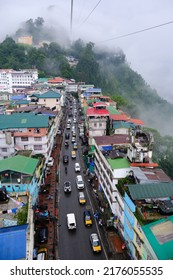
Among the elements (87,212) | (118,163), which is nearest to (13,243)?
(87,212)

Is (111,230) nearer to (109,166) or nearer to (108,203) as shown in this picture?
(108,203)

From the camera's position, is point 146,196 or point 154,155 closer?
point 146,196

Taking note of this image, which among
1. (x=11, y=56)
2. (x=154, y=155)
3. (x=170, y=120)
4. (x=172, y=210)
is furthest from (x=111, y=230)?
(x=11, y=56)

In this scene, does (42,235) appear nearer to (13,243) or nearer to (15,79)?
(13,243)

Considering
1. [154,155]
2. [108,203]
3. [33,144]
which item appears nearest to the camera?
[108,203]

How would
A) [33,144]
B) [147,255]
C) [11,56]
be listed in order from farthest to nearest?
1. [11,56]
2. [33,144]
3. [147,255]

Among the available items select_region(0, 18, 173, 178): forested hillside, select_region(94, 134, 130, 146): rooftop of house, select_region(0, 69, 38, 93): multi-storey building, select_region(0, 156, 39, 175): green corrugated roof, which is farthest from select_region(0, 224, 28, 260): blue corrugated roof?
select_region(0, 69, 38, 93): multi-storey building
